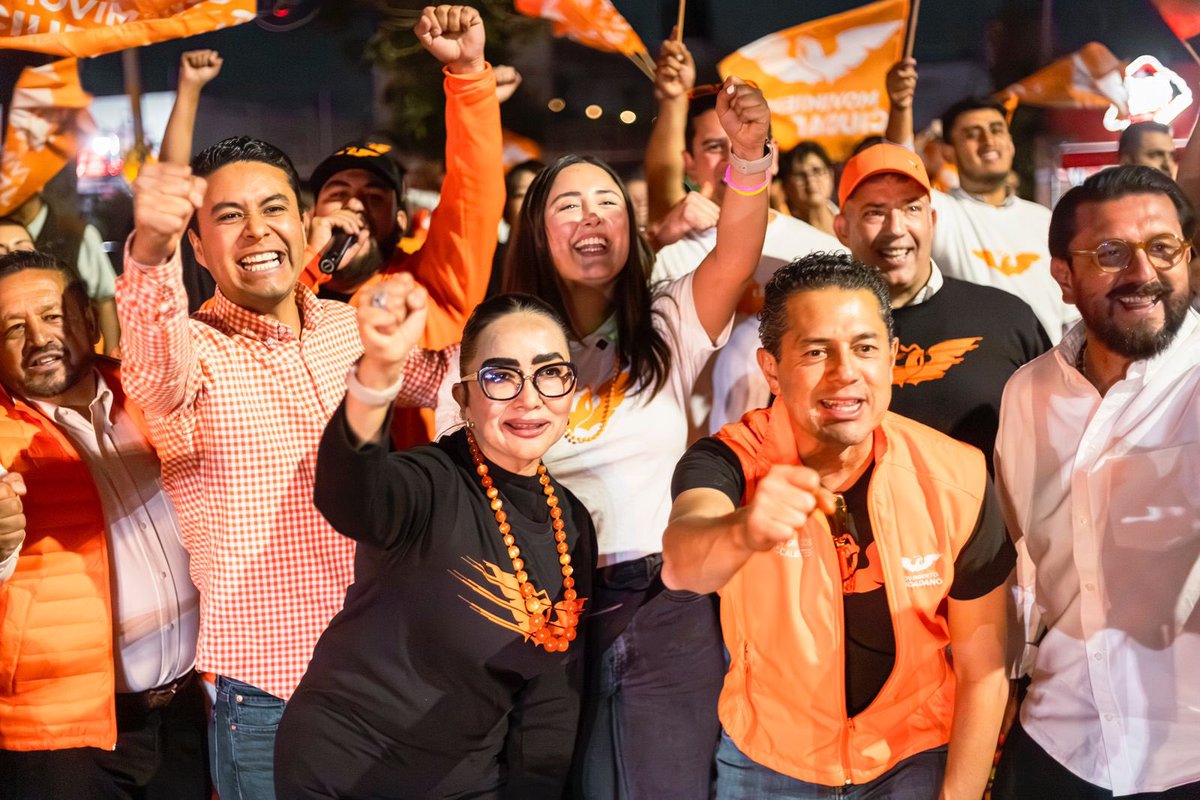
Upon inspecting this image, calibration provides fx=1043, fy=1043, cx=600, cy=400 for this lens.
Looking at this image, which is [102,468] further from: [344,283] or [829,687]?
[829,687]

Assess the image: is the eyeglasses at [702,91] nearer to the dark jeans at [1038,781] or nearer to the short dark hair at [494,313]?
the short dark hair at [494,313]

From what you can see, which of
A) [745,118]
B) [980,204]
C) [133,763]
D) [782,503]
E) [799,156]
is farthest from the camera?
[799,156]

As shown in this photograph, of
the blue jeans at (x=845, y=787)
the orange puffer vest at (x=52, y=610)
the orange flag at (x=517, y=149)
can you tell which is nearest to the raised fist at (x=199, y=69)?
the orange flag at (x=517, y=149)

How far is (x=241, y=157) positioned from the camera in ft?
8.75

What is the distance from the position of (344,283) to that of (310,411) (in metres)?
0.66

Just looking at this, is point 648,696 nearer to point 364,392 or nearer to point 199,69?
point 364,392

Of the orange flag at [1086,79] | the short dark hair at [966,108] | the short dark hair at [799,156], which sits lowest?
the short dark hair at [799,156]

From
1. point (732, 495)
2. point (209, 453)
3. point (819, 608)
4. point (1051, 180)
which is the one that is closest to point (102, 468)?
point (209, 453)

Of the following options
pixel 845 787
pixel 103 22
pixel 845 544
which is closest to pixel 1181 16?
pixel 845 544

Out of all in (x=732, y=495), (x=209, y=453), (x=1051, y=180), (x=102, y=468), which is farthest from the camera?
(x=1051, y=180)

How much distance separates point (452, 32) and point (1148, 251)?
189cm

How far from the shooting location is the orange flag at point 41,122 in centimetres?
319

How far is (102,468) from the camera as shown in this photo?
2.88 metres

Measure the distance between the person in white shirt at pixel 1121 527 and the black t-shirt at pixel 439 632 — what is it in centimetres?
128
